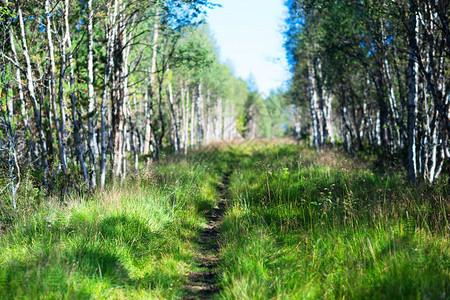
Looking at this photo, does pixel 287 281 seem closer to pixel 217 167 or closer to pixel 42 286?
pixel 42 286

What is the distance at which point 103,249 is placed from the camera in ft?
13.0

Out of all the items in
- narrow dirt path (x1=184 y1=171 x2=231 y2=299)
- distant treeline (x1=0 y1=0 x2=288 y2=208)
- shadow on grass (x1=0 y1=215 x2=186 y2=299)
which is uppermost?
distant treeline (x1=0 y1=0 x2=288 y2=208)

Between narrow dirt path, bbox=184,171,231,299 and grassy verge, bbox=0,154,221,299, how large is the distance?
0.14 metres

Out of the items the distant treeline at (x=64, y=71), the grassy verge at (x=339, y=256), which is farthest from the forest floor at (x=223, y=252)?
the distant treeline at (x=64, y=71)

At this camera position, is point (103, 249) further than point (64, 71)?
No

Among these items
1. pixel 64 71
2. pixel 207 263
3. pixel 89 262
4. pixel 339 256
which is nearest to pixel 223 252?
pixel 207 263

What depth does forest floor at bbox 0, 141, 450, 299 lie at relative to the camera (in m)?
3.08

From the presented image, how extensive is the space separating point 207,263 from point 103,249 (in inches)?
56.0

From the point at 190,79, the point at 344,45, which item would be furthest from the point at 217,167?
the point at 190,79

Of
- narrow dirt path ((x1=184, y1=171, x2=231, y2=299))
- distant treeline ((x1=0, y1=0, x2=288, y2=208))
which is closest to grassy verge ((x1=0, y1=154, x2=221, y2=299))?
narrow dirt path ((x1=184, y1=171, x2=231, y2=299))

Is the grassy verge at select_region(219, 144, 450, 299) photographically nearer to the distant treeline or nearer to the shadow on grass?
the shadow on grass

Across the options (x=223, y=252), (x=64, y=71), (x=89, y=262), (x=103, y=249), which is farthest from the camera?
(x=64, y=71)

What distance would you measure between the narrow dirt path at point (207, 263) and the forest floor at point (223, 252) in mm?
17

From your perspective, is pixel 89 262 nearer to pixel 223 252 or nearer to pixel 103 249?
pixel 103 249
